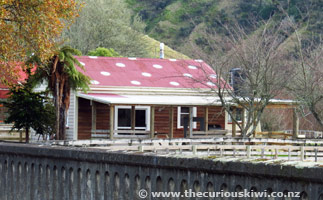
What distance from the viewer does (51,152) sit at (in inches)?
297

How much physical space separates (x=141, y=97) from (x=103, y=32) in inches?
1388

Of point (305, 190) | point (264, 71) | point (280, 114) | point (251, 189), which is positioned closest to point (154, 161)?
point (251, 189)

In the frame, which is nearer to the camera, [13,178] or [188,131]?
[13,178]

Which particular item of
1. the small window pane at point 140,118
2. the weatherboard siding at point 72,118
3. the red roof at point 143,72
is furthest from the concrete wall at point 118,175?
the small window pane at point 140,118

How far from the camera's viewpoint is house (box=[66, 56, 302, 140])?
1293 inches

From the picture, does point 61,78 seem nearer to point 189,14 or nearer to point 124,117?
point 124,117

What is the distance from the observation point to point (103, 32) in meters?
66.6

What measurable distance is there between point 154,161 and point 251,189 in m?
1.20

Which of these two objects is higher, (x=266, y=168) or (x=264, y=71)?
(x=264, y=71)

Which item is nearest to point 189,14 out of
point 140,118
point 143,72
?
point 143,72

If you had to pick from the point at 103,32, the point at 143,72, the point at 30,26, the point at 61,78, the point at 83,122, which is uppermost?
the point at 103,32

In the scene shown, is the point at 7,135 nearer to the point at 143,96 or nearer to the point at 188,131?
the point at 143,96

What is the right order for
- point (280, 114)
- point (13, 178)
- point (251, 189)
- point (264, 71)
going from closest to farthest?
point (251, 189) < point (13, 178) < point (264, 71) < point (280, 114)

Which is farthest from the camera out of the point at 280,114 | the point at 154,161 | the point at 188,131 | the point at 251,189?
the point at 280,114
